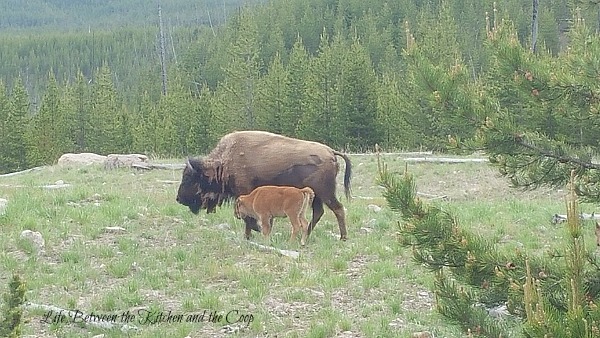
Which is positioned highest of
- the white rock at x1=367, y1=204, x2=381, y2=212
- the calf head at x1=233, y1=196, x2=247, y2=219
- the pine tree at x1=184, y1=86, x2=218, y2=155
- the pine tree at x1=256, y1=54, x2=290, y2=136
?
the calf head at x1=233, y1=196, x2=247, y2=219

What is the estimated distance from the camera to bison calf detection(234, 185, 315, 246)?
10.4 m

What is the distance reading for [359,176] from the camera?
827 inches

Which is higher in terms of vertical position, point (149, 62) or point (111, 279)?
point (111, 279)

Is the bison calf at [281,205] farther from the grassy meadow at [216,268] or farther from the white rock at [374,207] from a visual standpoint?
the white rock at [374,207]

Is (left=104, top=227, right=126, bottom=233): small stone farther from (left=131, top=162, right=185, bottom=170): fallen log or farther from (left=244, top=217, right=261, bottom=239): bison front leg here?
(left=131, top=162, right=185, bottom=170): fallen log

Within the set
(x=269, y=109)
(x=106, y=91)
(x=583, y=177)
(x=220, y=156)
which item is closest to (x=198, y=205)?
(x=220, y=156)

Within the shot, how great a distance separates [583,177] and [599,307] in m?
3.20

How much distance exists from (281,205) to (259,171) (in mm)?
1306

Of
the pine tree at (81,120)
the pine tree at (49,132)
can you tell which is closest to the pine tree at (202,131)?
the pine tree at (49,132)

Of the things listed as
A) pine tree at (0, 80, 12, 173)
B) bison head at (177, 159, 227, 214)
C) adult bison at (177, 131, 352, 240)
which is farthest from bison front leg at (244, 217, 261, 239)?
pine tree at (0, 80, 12, 173)

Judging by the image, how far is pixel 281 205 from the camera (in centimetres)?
1045

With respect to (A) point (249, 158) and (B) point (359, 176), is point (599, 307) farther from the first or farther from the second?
(B) point (359, 176)

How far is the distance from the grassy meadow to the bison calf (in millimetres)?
313

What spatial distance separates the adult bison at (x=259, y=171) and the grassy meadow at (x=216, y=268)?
1.09 feet
